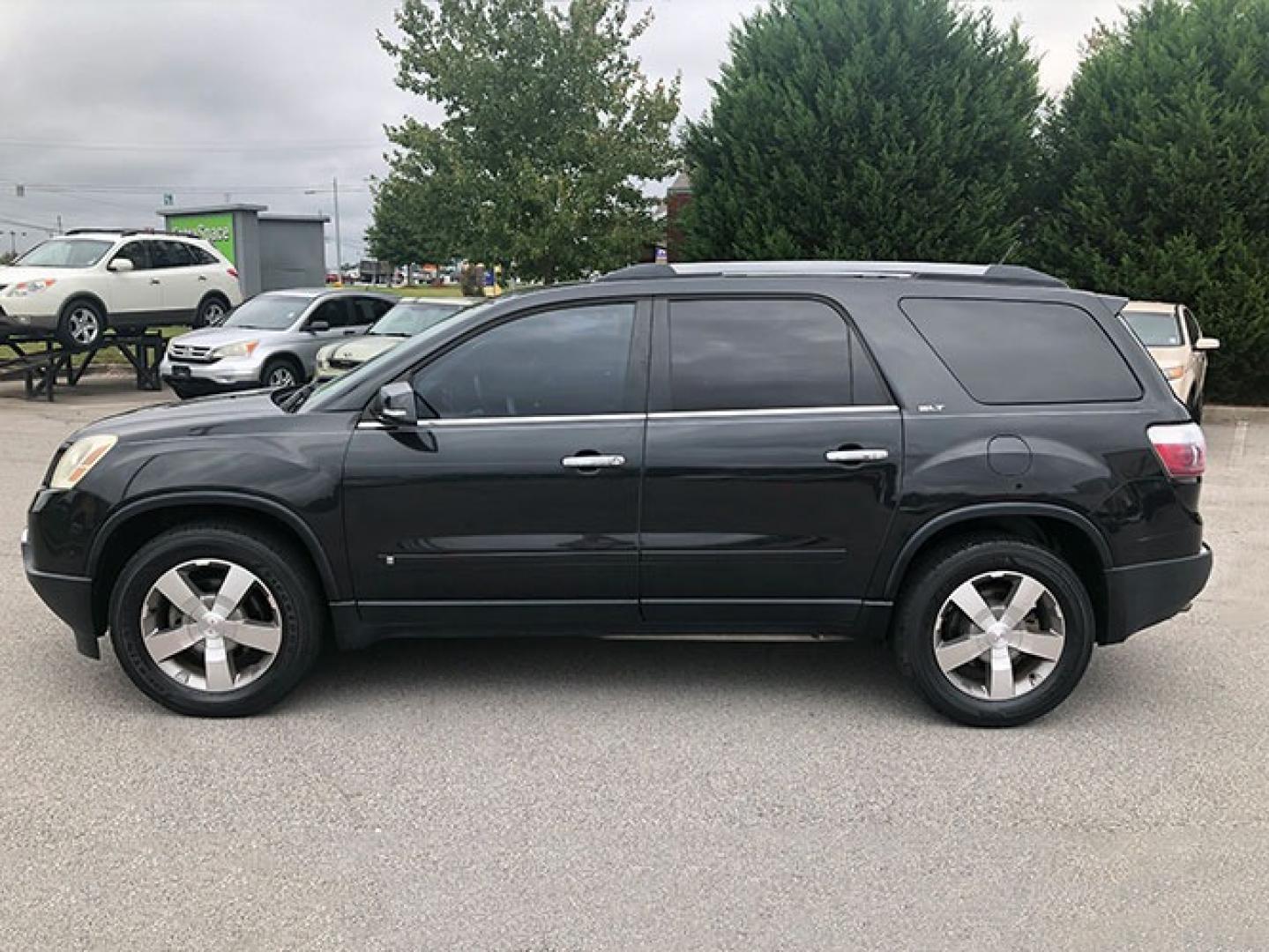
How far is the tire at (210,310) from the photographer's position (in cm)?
1772

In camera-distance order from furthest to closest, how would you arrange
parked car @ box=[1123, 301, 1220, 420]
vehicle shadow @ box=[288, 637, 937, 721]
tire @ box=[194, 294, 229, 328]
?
tire @ box=[194, 294, 229, 328]
parked car @ box=[1123, 301, 1220, 420]
vehicle shadow @ box=[288, 637, 937, 721]

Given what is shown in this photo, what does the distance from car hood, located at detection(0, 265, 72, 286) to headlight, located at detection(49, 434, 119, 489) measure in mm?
12572

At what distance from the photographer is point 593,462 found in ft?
13.5

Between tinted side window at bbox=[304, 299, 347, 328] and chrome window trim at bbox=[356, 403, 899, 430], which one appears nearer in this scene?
chrome window trim at bbox=[356, 403, 899, 430]

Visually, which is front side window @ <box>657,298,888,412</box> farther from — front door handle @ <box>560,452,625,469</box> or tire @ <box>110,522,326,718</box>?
tire @ <box>110,522,326,718</box>

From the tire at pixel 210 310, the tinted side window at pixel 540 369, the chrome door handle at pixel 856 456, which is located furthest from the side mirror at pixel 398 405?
the tire at pixel 210 310

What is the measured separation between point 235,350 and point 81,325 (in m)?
3.16

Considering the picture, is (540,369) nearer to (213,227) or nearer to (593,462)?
(593,462)

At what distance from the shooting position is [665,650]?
16.7ft

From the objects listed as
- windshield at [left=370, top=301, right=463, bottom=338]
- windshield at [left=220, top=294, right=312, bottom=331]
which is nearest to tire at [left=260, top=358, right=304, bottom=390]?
windshield at [left=220, top=294, right=312, bottom=331]

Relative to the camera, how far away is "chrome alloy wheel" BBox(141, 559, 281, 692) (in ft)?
13.6

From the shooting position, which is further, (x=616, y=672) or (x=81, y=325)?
(x=81, y=325)

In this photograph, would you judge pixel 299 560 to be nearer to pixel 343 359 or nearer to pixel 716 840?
pixel 716 840

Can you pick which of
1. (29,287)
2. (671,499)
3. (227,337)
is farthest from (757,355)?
(29,287)
